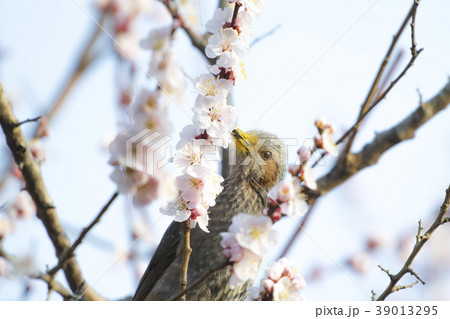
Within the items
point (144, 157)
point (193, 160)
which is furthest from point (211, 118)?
point (144, 157)

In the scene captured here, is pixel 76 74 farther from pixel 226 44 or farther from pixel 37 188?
pixel 226 44

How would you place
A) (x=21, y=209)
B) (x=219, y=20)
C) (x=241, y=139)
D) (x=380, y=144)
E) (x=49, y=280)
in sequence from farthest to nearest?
1. (x=380, y=144)
2. (x=241, y=139)
3. (x=21, y=209)
4. (x=49, y=280)
5. (x=219, y=20)

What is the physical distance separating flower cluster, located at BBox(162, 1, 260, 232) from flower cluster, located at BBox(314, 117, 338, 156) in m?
0.33

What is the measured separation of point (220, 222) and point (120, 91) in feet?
4.20

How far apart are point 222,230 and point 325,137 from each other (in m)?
1.34

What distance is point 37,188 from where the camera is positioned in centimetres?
256

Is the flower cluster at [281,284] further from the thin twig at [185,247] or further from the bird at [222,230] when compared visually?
the bird at [222,230]

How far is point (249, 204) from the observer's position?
319cm

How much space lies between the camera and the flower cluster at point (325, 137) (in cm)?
180

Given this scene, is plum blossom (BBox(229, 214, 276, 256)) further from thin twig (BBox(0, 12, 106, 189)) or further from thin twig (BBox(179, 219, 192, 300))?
thin twig (BBox(0, 12, 106, 189))

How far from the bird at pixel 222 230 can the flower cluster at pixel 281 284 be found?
1.11m

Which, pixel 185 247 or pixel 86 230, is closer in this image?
pixel 185 247

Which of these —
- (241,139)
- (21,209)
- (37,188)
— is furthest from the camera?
(241,139)

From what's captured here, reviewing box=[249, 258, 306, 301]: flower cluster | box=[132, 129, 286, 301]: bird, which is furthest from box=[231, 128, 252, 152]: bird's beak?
box=[249, 258, 306, 301]: flower cluster
